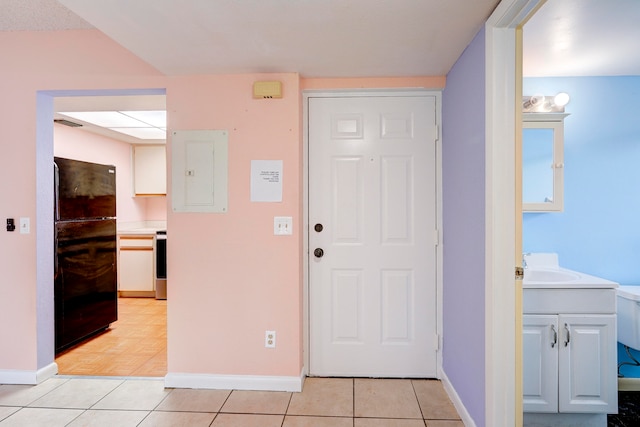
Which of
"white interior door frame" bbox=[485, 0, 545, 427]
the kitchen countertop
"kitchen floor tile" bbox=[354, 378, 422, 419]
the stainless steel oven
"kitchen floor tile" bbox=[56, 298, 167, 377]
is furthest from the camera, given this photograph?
the kitchen countertop

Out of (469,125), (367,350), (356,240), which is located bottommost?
(367,350)

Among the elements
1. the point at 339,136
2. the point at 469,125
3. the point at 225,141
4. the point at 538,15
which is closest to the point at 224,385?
the point at 225,141

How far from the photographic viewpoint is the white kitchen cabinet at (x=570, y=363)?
1.89 meters

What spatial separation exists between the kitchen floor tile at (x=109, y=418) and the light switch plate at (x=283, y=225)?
1.35 m

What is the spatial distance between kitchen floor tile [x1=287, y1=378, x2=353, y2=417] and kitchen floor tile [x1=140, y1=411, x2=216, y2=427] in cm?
49

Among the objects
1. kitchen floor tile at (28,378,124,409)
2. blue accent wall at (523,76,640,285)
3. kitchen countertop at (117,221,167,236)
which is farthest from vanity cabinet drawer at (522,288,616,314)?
kitchen countertop at (117,221,167,236)

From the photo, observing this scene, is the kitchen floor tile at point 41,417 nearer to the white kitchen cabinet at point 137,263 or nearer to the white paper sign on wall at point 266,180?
the white paper sign on wall at point 266,180

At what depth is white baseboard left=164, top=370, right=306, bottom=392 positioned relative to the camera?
2.30 m

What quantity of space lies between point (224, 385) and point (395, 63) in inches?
95.1

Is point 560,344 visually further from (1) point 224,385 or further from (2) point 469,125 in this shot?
(1) point 224,385

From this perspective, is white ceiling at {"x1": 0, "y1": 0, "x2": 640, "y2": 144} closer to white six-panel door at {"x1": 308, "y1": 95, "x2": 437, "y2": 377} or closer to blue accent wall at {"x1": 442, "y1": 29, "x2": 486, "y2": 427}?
blue accent wall at {"x1": 442, "y1": 29, "x2": 486, "y2": 427}

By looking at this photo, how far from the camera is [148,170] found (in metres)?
5.07

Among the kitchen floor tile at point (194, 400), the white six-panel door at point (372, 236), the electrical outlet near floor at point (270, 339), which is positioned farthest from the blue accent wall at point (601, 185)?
the kitchen floor tile at point (194, 400)

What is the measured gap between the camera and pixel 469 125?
74.5 inches
